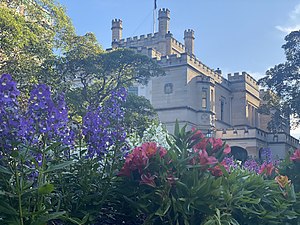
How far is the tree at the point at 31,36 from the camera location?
597 inches

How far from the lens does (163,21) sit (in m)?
41.3

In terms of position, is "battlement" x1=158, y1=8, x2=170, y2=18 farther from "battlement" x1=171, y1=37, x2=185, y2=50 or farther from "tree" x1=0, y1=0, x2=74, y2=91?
"tree" x1=0, y1=0, x2=74, y2=91

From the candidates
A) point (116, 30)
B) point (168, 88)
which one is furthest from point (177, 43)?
point (168, 88)

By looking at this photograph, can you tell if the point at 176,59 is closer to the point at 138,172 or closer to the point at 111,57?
the point at 111,57

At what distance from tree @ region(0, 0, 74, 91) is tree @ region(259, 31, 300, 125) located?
609 inches

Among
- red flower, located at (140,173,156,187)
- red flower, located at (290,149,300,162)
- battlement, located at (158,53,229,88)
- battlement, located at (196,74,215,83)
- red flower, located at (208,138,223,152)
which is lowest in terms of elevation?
red flower, located at (140,173,156,187)

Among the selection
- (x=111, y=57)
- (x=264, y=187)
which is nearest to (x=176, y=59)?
(x=111, y=57)

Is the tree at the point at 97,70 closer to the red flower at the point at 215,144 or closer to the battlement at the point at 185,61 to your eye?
the battlement at the point at 185,61

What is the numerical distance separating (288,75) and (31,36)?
1894 cm

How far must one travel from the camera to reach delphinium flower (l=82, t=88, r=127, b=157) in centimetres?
310

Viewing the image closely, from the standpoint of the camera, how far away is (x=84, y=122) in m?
3.20

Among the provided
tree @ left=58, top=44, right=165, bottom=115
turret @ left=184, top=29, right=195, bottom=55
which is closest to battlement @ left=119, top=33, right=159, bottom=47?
turret @ left=184, top=29, right=195, bottom=55

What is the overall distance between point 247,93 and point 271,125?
1066 cm

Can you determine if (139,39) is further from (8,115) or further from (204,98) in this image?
(8,115)
